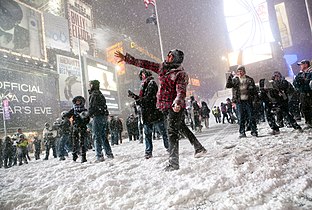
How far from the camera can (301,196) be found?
1.56 meters

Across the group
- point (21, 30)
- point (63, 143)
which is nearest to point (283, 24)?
point (21, 30)

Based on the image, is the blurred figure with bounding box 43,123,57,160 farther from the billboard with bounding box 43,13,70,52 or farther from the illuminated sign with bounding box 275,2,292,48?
the illuminated sign with bounding box 275,2,292,48

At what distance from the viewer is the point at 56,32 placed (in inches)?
1535

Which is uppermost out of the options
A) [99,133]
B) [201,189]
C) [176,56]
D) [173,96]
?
[176,56]

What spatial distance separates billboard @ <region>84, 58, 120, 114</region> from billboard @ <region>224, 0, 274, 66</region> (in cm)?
2819

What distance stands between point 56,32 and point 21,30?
9.55 m

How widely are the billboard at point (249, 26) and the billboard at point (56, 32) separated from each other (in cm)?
3194

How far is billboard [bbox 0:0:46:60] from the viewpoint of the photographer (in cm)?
2800

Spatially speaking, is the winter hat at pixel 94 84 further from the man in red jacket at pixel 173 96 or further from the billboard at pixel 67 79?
the billboard at pixel 67 79

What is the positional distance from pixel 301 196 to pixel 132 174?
6.61 ft

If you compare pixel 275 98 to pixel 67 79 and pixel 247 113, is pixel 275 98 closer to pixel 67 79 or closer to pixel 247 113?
pixel 247 113

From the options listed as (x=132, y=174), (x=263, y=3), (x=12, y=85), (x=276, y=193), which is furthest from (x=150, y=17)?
(x=263, y=3)

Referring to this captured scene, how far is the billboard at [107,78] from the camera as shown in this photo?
82.4 feet

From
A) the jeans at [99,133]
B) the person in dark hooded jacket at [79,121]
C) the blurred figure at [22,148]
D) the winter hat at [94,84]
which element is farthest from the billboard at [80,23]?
the jeans at [99,133]
